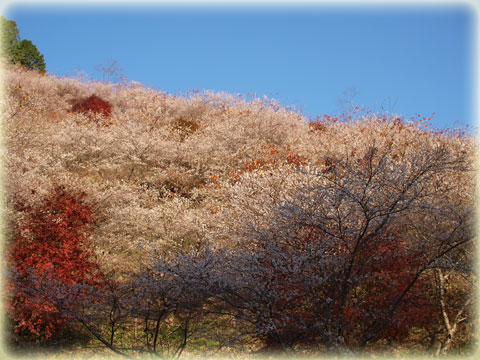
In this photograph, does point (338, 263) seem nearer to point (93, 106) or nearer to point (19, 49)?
point (93, 106)

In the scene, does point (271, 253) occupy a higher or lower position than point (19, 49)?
lower

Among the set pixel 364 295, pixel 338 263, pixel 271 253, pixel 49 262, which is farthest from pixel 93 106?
pixel 338 263

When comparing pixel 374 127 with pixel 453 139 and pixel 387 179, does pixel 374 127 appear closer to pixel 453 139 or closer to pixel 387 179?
pixel 453 139

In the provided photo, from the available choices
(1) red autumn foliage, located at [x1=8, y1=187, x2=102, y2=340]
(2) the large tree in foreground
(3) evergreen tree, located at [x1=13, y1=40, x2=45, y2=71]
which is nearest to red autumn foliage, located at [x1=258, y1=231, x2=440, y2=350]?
(2) the large tree in foreground

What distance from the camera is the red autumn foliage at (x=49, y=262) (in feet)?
24.4

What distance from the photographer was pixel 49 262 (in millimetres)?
8562

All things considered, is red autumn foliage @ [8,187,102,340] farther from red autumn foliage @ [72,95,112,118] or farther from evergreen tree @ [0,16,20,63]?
evergreen tree @ [0,16,20,63]

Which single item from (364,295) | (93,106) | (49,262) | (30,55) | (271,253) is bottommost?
(364,295)

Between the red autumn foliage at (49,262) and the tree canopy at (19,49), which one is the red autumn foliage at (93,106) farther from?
the red autumn foliage at (49,262)

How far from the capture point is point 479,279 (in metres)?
6.93

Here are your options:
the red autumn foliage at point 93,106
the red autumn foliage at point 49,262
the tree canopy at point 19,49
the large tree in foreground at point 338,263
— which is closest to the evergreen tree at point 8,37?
the tree canopy at point 19,49

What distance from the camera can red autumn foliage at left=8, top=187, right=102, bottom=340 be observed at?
7438mm

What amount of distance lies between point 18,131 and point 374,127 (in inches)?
537

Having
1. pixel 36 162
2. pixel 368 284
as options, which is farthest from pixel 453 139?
pixel 36 162
